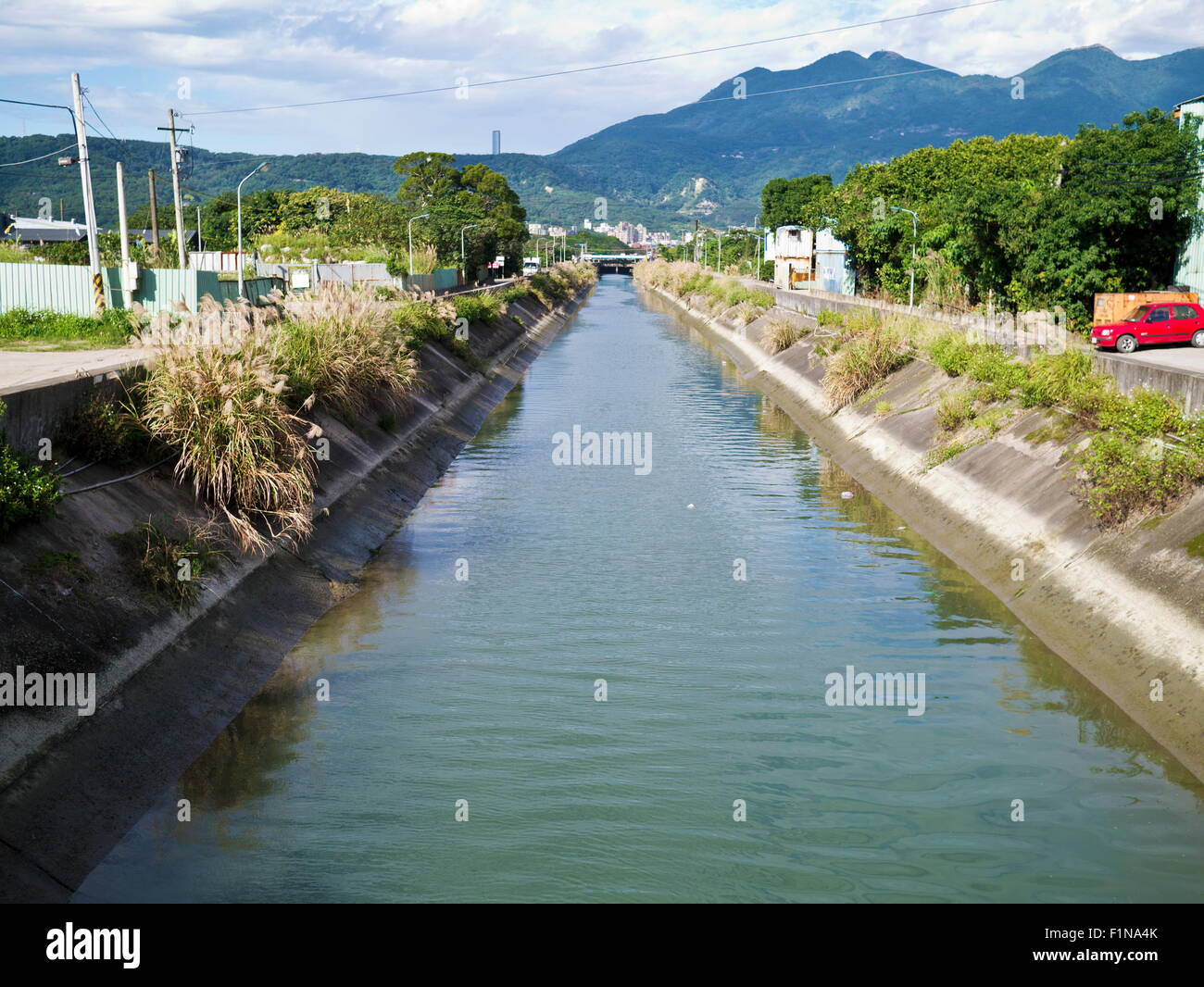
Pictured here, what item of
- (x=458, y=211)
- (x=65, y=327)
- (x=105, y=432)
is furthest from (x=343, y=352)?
(x=458, y=211)

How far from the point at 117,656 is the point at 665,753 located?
610 cm

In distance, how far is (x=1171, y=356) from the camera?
32.7 metres

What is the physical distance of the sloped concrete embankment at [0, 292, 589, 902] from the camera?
10469 millimetres

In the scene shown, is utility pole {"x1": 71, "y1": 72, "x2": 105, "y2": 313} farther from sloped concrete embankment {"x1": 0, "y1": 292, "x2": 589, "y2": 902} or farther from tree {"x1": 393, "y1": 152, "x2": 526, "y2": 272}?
tree {"x1": 393, "y1": 152, "x2": 526, "y2": 272}

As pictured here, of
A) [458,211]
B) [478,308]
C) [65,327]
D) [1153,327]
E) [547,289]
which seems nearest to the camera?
[65,327]

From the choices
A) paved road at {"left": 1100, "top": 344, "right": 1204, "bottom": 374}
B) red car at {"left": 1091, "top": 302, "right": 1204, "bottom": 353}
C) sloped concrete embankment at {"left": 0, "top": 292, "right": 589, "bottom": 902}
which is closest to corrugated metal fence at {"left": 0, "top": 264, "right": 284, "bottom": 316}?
sloped concrete embankment at {"left": 0, "top": 292, "right": 589, "bottom": 902}

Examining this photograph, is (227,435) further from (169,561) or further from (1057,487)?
(1057,487)

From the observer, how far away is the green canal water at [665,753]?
34.8 ft

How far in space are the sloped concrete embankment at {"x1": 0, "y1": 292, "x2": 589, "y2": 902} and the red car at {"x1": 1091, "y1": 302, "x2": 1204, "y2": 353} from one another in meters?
23.8

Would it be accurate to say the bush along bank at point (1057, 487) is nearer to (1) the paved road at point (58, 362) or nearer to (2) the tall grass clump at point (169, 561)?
(2) the tall grass clump at point (169, 561)

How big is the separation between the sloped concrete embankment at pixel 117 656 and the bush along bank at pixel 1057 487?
10901 mm
